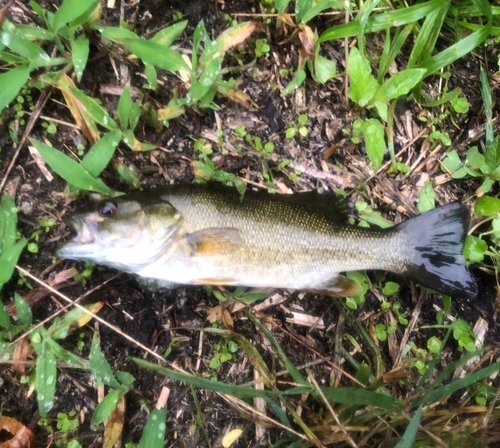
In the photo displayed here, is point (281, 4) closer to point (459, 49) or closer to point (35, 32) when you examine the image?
point (459, 49)

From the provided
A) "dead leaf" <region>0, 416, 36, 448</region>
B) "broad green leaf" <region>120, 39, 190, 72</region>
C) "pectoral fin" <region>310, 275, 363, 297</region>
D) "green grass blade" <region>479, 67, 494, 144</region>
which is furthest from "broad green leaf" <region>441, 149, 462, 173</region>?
"dead leaf" <region>0, 416, 36, 448</region>

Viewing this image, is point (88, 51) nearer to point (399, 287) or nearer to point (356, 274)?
point (356, 274)

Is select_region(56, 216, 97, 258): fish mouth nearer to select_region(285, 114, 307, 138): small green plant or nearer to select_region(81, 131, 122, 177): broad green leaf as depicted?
select_region(81, 131, 122, 177): broad green leaf

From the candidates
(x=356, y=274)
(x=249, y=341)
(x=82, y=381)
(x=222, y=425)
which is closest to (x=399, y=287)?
(x=356, y=274)

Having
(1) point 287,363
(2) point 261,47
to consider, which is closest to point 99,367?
(1) point 287,363

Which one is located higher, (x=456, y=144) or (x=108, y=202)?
(x=456, y=144)

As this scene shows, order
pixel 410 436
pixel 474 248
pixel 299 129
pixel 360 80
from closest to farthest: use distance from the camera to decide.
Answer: pixel 410 436, pixel 360 80, pixel 474 248, pixel 299 129

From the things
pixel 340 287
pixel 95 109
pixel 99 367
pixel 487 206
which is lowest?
pixel 99 367

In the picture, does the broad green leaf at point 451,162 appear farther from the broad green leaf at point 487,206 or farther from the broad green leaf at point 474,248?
the broad green leaf at point 474,248
